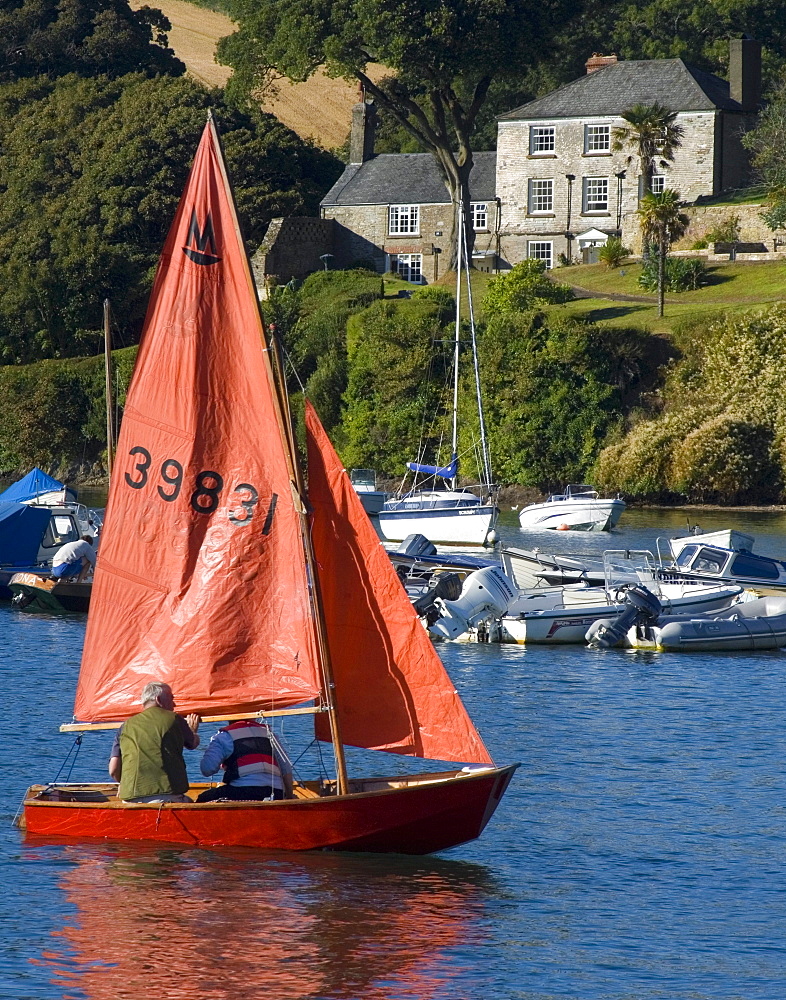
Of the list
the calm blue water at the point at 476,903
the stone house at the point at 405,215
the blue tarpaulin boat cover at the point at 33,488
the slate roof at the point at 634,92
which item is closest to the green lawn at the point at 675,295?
the slate roof at the point at 634,92

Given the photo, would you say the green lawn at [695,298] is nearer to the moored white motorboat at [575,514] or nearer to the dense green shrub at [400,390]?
the dense green shrub at [400,390]

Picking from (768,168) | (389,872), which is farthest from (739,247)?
(389,872)

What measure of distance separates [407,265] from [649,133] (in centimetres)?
2013

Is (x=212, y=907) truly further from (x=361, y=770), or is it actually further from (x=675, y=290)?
(x=675, y=290)

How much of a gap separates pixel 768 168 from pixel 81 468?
142ft

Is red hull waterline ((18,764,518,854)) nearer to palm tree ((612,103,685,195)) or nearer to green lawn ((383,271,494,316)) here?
green lawn ((383,271,494,316))

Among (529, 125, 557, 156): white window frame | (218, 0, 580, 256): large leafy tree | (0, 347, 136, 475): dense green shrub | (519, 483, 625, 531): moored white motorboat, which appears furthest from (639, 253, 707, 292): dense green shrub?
(0, 347, 136, 475): dense green shrub

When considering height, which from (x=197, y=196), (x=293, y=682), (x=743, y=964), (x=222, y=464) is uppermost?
(x=197, y=196)

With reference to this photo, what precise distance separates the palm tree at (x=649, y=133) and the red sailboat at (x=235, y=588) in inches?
2731

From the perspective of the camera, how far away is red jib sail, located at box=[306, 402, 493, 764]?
17891 millimetres

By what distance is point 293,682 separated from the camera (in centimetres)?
1819

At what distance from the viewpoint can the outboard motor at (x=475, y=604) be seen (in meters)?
36.5

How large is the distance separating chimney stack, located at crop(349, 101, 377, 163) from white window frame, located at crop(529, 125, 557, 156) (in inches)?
571

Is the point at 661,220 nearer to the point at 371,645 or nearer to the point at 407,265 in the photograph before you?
the point at 407,265
